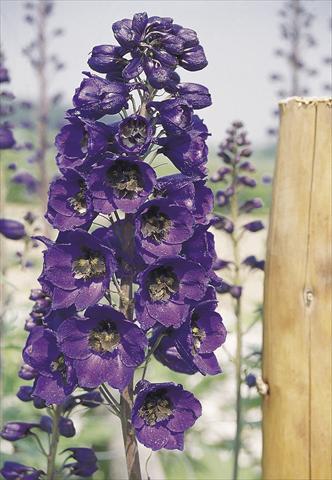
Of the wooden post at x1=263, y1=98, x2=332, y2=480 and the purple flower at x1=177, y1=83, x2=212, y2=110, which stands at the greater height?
the purple flower at x1=177, y1=83, x2=212, y2=110

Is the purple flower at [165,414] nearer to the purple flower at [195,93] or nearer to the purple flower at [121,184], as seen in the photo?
the purple flower at [121,184]

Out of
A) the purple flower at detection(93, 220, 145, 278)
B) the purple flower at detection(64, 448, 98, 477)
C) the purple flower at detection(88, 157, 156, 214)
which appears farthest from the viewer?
the purple flower at detection(64, 448, 98, 477)

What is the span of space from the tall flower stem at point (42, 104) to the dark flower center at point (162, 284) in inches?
187

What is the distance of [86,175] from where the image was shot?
1822 millimetres

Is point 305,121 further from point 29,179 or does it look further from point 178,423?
point 29,179

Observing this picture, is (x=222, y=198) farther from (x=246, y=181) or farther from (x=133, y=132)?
(x=133, y=132)

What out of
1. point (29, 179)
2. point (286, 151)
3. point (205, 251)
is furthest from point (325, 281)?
point (29, 179)

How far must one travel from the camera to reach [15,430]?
2.47 m

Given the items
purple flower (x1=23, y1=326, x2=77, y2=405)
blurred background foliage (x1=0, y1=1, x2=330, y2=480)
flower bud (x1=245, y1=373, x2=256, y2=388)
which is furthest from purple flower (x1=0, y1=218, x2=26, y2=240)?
purple flower (x1=23, y1=326, x2=77, y2=405)

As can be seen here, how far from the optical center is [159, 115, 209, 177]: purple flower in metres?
1.90

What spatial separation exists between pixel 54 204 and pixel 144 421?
571mm

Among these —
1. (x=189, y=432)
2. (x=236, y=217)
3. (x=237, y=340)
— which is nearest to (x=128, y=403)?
(x=237, y=340)

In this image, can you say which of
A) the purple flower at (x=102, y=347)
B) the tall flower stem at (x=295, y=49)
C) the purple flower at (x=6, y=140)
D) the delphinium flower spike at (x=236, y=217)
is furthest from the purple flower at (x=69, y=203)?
the tall flower stem at (x=295, y=49)

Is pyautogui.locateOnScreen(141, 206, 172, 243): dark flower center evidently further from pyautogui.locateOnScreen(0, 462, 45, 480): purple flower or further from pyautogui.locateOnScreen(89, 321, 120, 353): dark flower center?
pyautogui.locateOnScreen(0, 462, 45, 480): purple flower
